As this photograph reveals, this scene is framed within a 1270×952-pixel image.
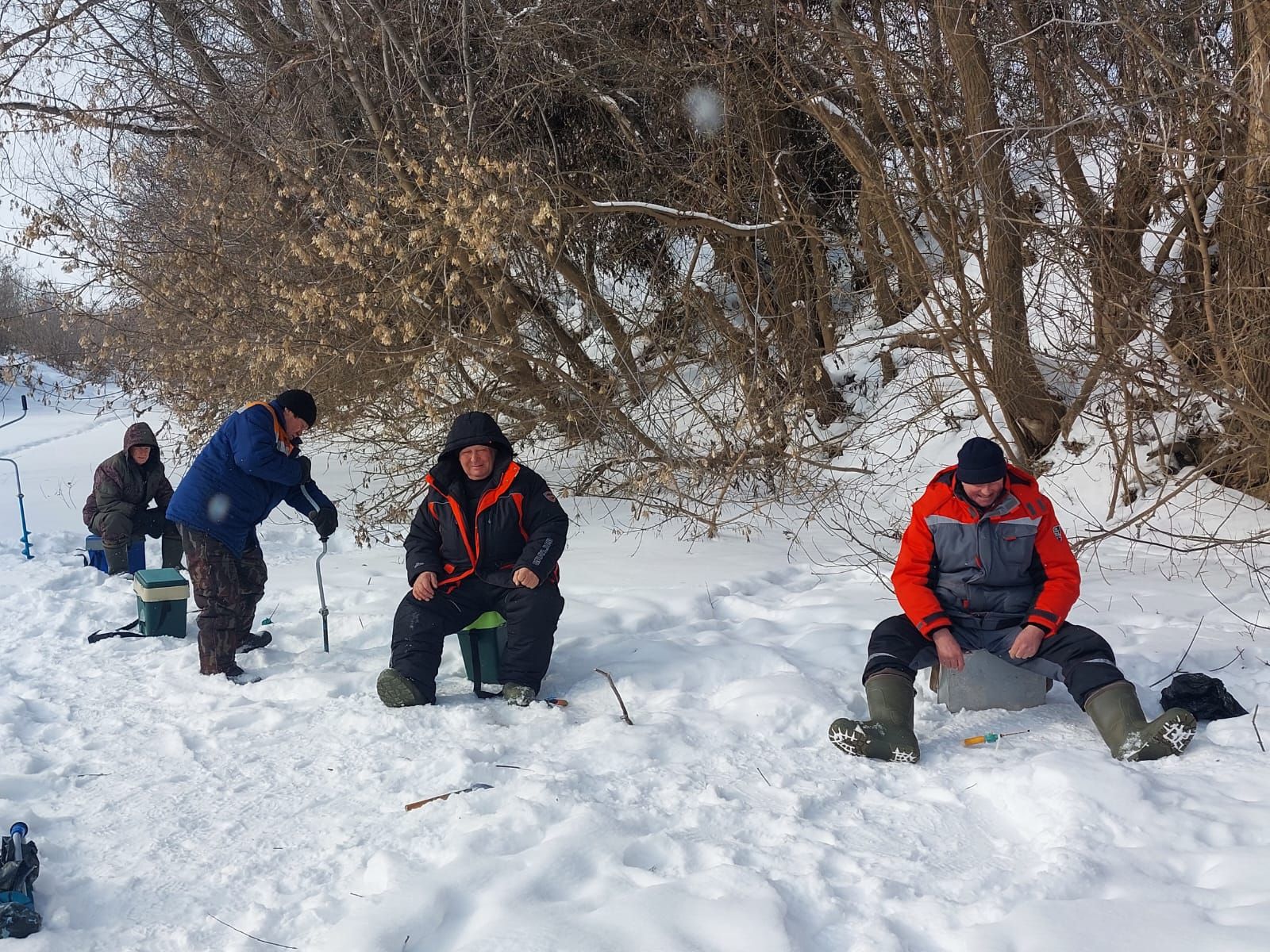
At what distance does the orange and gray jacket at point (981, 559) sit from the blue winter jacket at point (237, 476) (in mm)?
3031

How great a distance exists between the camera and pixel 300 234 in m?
8.24

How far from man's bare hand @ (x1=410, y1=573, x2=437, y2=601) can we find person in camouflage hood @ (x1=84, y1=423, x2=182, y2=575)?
3848mm

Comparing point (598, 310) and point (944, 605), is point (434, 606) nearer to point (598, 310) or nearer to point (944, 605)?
point (944, 605)

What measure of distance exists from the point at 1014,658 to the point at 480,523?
7.62ft

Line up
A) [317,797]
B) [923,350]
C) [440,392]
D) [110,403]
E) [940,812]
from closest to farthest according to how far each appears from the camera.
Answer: [940,812]
[317,797]
[923,350]
[440,392]
[110,403]

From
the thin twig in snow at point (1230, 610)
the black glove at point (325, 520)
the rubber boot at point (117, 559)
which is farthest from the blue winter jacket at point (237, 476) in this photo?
the thin twig in snow at point (1230, 610)

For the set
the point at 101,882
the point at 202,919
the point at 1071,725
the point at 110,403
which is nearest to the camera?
the point at 202,919

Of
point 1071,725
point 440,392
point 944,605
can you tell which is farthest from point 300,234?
point 1071,725

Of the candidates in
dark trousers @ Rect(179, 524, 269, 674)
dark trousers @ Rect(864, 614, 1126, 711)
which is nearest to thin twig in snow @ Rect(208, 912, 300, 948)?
dark trousers @ Rect(864, 614, 1126, 711)

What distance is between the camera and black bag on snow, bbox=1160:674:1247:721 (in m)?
3.72

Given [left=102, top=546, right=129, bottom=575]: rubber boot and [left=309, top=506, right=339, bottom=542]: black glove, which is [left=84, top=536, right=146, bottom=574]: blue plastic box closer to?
[left=102, top=546, right=129, bottom=575]: rubber boot

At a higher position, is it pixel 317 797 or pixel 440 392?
pixel 440 392

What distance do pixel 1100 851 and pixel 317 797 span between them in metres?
2.41


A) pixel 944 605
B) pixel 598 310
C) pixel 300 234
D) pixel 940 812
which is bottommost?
pixel 940 812
